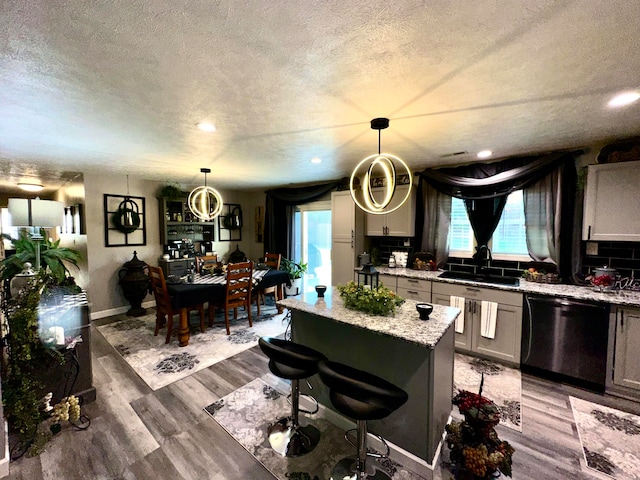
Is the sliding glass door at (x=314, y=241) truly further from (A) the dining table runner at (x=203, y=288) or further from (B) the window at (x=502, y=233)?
(B) the window at (x=502, y=233)

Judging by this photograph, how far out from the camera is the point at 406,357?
1.81 m

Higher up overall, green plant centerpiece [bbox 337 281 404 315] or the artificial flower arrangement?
green plant centerpiece [bbox 337 281 404 315]

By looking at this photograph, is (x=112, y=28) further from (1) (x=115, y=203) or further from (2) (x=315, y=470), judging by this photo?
(1) (x=115, y=203)

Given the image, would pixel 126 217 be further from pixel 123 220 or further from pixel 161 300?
pixel 161 300

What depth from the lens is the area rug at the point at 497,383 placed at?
2.32 metres

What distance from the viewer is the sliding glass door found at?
562 centimetres

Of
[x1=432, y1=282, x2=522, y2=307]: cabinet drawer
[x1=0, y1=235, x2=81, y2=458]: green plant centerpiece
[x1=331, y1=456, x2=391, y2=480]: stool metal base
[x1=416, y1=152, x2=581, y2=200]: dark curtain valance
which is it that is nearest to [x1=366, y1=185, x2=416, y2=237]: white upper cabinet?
[x1=416, y1=152, x2=581, y2=200]: dark curtain valance

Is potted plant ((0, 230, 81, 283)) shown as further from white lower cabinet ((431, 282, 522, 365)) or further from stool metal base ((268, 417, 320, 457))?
white lower cabinet ((431, 282, 522, 365))

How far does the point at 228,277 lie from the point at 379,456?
2.75 meters

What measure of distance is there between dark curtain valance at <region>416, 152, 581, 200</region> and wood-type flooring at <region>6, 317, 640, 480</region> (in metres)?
2.17

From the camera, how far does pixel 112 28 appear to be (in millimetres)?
1183

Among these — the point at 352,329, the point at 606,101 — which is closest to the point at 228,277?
the point at 352,329

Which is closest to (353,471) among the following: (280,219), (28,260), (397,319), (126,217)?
(397,319)

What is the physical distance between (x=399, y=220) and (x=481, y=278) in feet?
4.38
